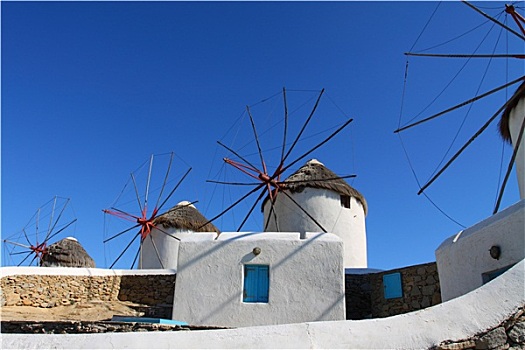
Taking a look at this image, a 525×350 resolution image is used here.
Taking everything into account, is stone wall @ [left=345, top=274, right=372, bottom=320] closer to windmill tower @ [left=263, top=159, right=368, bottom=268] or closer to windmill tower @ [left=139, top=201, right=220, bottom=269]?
windmill tower @ [left=263, top=159, right=368, bottom=268]

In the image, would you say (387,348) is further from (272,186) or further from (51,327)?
(272,186)

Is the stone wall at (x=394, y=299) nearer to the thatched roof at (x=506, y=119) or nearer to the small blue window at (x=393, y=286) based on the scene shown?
the small blue window at (x=393, y=286)

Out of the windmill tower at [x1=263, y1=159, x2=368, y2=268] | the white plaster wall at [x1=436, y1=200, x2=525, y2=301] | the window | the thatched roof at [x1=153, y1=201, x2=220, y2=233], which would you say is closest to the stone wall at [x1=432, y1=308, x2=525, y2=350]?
the white plaster wall at [x1=436, y1=200, x2=525, y2=301]

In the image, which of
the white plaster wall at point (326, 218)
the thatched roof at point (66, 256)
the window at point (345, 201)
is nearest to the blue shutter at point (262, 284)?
the white plaster wall at point (326, 218)

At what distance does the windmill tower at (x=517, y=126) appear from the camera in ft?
34.4

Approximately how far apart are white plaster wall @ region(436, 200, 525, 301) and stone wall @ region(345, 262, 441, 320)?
3.40 metres

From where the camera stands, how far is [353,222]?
16.5m

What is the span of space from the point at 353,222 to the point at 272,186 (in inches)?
136

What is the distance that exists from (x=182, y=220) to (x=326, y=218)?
6714mm

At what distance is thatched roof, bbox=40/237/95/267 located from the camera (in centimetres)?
2016

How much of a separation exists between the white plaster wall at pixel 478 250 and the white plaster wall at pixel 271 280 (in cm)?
264

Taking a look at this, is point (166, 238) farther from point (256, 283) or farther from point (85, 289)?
point (256, 283)

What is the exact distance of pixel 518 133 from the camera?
1073 centimetres

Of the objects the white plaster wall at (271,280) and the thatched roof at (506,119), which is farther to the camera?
the thatched roof at (506,119)
